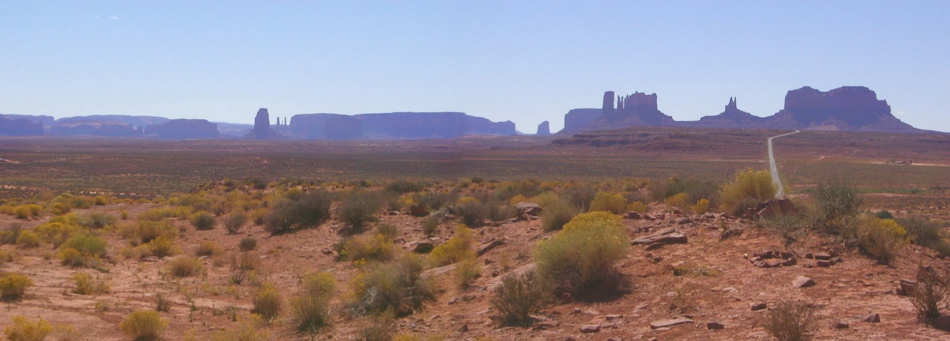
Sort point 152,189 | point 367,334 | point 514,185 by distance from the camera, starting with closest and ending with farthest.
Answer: point 367,334, point 514,185, point 152,189

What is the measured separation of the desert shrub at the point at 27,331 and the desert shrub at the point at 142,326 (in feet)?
3.34

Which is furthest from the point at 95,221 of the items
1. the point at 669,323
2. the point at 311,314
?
the point at 669,323

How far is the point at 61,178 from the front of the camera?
51.5 meters

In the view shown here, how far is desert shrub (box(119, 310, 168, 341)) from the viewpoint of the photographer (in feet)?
31.4

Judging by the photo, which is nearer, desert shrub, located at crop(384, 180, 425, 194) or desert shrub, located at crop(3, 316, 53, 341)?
desert shrub, located at crop(3, 316, 53, 341)

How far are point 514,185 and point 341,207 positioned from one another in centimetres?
1102

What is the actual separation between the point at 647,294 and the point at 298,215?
15.5m

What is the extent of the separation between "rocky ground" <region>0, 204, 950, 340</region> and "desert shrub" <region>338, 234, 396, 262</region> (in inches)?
22.5

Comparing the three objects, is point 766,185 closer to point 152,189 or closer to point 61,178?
point 152,189

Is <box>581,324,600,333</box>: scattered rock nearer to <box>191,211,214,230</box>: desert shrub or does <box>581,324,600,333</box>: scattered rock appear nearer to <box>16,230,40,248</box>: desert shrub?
<box>16,230,40,248</box>: desert shrub

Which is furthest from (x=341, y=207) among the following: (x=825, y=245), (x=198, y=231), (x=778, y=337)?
(x=778, y=337)

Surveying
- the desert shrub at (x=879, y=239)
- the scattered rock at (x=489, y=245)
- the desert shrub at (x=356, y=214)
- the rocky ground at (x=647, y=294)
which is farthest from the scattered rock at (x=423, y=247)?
the desert shrub at (x=879, y=239)

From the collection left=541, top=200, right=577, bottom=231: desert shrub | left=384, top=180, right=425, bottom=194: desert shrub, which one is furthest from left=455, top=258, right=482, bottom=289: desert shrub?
left=384, top=180, right=425, bottom=194: desert shrub

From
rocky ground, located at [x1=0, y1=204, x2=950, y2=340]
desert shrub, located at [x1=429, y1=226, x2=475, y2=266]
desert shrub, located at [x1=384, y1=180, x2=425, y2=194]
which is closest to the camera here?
rocky ground, located at [x1=0, y1=204, x2=950, y2=340]
